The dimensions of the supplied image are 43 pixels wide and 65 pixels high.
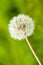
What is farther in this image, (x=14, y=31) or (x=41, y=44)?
(x=41, y=44)

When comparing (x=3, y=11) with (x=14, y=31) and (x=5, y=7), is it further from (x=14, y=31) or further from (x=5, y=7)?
(x=14, y=31)

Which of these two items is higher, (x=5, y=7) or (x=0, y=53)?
(x=5, y=7)

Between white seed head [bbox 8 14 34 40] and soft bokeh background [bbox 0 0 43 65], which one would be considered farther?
soft bokeh background [bbox 0 0 43 65]

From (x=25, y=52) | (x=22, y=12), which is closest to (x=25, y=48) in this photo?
(x=25, y=52)

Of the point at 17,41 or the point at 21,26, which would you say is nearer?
the point at 21,26

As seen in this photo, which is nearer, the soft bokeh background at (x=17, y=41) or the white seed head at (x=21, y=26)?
the white seed head at (x=21, y=26)

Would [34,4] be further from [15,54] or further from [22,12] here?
[15,54]

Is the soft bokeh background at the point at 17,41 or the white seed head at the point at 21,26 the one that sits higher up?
the soft bokeh background at the point at 17,41
